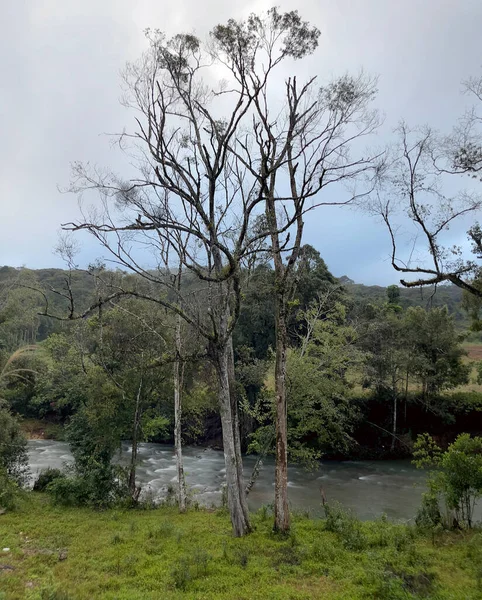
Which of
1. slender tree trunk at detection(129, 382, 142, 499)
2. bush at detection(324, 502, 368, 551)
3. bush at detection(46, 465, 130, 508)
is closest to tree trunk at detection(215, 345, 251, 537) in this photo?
bush at detection(324, 502, 368, 551)

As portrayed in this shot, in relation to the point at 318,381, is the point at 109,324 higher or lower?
higher

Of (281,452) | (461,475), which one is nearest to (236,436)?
(281,452)


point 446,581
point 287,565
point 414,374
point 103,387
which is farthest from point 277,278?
point 414,374

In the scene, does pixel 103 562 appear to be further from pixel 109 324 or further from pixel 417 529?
pixel 109 324

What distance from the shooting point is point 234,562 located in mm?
7840

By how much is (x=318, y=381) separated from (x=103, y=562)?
7.45 metres

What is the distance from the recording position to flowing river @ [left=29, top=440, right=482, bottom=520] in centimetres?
1633

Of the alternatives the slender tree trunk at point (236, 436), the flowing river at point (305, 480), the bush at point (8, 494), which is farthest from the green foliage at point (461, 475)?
the bush at point (8, 494)

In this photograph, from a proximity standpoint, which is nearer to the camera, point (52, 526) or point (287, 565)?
point (287, 565)

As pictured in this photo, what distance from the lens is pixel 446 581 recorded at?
6961mm

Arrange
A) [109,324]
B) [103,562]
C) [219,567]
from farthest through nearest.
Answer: [109,324]
[103,562]
[219,567]

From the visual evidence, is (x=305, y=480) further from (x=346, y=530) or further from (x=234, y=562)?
(x=234, y=562)

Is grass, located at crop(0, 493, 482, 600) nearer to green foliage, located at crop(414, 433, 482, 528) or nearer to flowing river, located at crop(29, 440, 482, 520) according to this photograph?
green foliage, located at crop(414, 433, 482, 528)

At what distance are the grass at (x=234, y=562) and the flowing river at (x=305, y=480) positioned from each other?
17.9ft
